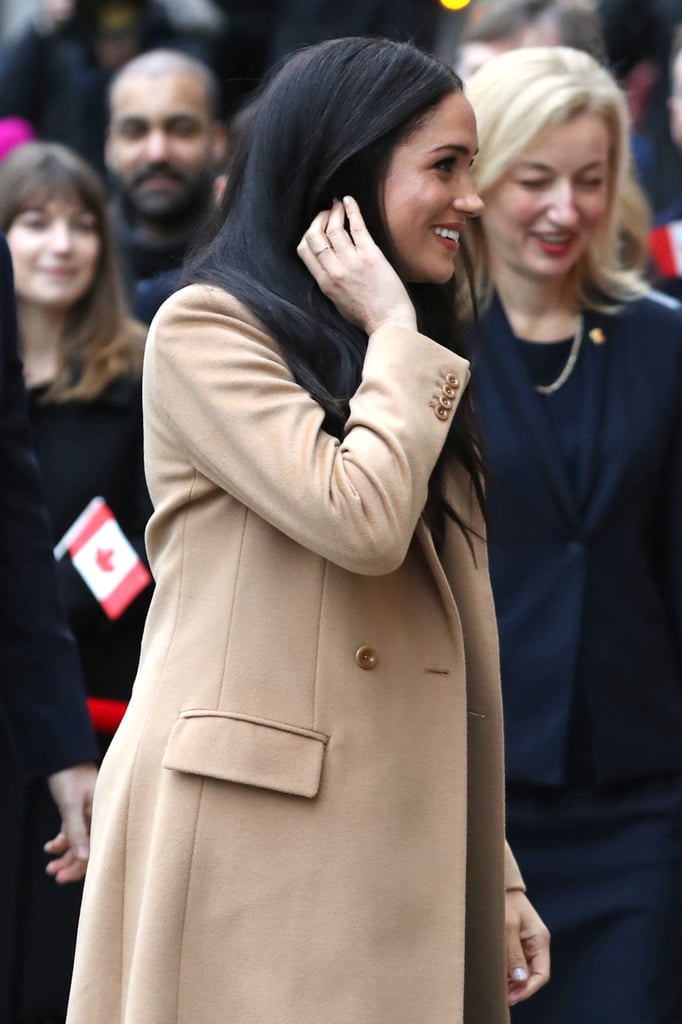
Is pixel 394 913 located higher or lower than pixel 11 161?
lower

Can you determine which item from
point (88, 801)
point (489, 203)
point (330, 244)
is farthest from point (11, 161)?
point (330, 244)

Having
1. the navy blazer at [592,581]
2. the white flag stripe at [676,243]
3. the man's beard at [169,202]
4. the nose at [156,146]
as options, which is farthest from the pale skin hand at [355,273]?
the nose at [156,146]

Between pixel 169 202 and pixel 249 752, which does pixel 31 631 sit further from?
pixel 169 202

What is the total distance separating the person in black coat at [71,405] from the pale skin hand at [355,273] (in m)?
2.04

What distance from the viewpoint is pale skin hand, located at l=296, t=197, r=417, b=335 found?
2734 mm

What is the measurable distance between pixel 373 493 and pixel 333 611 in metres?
0.19

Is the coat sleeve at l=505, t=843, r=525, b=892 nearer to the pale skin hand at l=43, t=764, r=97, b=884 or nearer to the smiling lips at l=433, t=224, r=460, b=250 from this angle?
the pale skin hand at l=43, t=764, r=97, b=884

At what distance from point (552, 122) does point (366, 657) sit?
6.36 feet

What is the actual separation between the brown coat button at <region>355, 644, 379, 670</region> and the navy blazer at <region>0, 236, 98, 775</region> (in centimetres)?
88

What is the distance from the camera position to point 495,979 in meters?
2.89

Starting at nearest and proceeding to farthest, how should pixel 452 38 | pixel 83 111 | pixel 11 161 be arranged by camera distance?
1. pixel 11 161
2. pixel 83 111
3. pixel 452 38

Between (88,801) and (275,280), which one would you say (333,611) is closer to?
(275,280)

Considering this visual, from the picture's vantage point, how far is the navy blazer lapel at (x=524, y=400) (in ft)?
13.3

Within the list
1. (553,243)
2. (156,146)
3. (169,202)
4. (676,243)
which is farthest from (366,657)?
(156,146)
